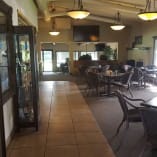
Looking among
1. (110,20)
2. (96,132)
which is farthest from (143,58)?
(96,132)

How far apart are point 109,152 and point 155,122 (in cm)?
94

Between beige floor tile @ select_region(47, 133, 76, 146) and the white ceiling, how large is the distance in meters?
4.64

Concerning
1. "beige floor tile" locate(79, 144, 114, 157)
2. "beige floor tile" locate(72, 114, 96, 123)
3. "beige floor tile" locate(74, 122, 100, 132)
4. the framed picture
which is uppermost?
the framed picture

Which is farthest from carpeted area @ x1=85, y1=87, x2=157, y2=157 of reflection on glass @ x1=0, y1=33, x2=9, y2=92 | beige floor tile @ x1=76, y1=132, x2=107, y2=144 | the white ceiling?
the white ceiling

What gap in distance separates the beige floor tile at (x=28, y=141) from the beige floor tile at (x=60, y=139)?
0.11m

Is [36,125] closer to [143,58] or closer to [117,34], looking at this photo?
[143,58]

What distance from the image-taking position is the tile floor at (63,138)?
340 cm

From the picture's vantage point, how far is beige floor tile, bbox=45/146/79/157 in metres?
3.32

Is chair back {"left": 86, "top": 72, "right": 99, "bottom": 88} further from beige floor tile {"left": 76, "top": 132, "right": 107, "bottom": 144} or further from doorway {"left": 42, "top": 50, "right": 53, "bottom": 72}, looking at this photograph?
doorway {"left": 42, "top": 50, "right": 53, "bottom": 72}

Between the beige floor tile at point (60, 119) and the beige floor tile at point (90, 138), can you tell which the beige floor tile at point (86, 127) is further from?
the beige floor tile at point (60, 119)

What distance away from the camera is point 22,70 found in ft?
14.1

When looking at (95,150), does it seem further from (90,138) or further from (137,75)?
(137,75)

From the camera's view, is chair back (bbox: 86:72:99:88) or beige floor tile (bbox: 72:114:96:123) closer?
beige floor tile (bbox: 72:114:96:123)

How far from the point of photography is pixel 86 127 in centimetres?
445
